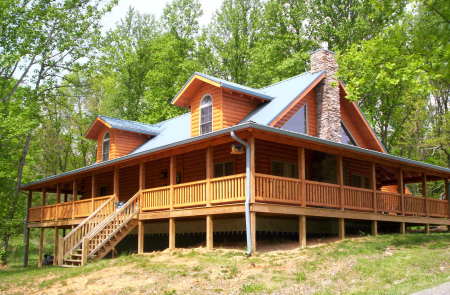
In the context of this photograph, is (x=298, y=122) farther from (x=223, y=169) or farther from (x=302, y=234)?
(x=302, y=234)

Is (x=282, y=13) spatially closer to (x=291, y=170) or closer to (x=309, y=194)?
(x=291, y=170)

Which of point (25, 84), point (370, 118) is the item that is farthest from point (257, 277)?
point (370, 118)

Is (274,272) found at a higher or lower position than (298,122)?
lower

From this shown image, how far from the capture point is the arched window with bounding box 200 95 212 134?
862 inches

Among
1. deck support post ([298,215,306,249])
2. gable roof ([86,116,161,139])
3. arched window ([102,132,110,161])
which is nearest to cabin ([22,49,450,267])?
deck support post ([298,215,306,249])

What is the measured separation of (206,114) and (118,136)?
308 inches

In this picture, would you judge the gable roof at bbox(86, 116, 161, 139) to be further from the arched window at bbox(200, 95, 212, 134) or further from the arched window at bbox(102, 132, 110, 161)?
the arched window at bbox(200, 95, 212, 134)

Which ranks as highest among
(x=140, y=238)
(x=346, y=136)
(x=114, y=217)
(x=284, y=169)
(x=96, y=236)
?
(x=346, y=136)

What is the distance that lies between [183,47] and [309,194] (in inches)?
1250

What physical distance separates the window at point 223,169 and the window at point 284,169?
183cm

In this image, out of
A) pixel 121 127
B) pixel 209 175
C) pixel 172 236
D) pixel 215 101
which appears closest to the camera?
pixel 209 175

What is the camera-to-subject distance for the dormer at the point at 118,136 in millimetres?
27723

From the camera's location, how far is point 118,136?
91.8 feet

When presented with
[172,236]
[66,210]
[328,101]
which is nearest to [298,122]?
[328,101]
